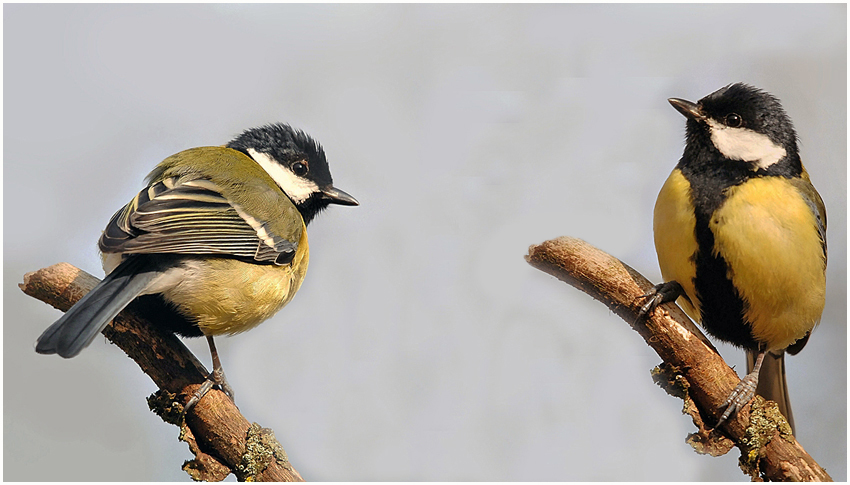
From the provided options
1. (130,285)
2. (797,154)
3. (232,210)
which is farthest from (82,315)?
(797,154)

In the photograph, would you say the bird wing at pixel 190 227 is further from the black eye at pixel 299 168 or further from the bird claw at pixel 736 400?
the bird claw at pixel 736 400

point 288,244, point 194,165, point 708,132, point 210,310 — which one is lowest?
point 210,310

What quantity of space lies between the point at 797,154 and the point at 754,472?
3.79ft

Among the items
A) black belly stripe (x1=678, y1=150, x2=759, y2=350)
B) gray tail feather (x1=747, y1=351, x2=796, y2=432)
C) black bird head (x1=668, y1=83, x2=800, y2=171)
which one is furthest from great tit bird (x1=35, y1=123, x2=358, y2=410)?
gray tail feather (x1=747, y1=351, x2=796, y2=432)

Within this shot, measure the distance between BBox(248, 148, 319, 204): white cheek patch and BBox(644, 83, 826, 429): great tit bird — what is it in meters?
1.42

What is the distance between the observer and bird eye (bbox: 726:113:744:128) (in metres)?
2.60

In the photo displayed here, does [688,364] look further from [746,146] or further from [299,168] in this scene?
[299,168]

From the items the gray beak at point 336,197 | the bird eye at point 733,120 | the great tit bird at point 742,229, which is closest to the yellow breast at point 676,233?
the great tit bird at point 742,229

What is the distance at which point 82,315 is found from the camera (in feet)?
→ 6.31

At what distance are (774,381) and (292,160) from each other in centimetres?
219

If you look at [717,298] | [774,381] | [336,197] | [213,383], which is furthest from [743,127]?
[213,383]

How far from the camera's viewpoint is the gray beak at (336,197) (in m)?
3.03

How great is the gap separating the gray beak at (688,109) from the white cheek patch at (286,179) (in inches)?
58.7

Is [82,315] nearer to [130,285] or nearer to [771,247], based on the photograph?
[130,285]
